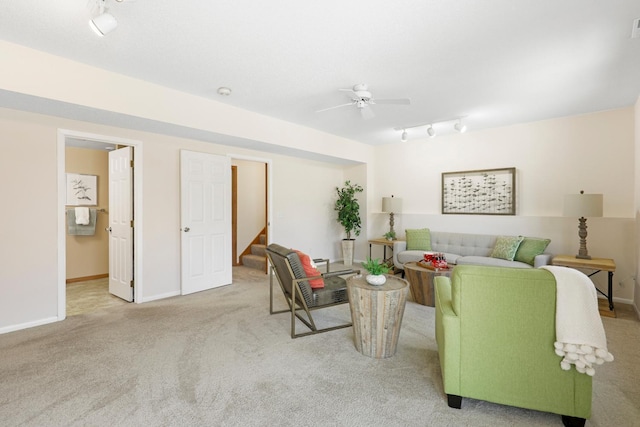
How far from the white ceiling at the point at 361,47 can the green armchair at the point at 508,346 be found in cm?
181

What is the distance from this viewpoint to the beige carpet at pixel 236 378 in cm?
185

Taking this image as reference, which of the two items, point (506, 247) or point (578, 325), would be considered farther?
Result: point (506, 247)

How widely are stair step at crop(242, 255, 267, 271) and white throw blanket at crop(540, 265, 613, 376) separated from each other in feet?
15.9

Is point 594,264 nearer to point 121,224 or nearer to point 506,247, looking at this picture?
point 506,247

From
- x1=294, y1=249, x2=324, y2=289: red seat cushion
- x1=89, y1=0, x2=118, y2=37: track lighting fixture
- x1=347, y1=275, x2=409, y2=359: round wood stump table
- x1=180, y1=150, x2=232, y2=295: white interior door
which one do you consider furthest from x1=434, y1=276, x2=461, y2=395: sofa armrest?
x1=180, y1=150, x2=232, y2=295: white interior door

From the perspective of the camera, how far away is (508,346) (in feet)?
5.76

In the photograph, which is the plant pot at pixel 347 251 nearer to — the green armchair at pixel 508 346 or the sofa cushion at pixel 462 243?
the sofa cushion at pixel 462 243

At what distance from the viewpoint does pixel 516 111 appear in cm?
428

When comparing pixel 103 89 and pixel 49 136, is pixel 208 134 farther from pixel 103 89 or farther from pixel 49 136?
pixel 49 136

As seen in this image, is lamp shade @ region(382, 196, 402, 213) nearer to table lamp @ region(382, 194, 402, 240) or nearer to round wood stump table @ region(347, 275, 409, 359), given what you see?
table lamp @ region(382, 194, 402, 240)

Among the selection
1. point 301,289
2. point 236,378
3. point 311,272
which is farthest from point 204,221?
point 236,378

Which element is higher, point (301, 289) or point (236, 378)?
point (301, 289)

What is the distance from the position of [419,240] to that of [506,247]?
4.32 feet

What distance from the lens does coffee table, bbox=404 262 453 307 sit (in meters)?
3.78
